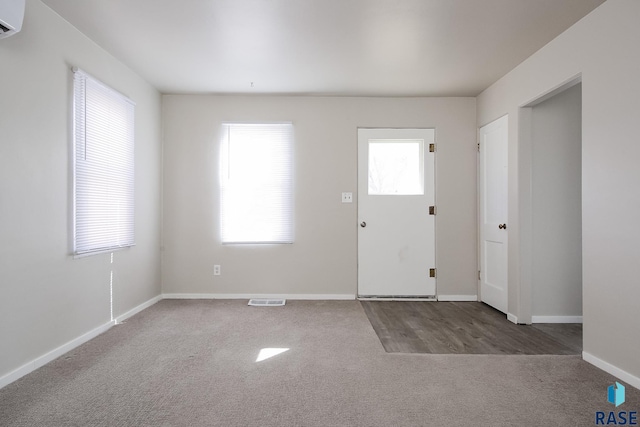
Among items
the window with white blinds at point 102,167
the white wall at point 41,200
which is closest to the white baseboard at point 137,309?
the white wall at point 41,200

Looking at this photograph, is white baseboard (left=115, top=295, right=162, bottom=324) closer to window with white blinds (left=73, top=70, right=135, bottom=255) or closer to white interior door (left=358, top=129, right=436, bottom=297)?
window with white blinds (left=73, top=70, right=135, bottom=255)

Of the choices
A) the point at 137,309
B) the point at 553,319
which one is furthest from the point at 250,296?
the point at 553,319

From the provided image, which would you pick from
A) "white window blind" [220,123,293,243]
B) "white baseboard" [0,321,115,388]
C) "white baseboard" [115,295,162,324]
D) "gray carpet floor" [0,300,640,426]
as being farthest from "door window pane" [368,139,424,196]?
"white baseboard" [0,321,115,388]

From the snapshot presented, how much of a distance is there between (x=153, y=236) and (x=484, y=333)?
141 inches

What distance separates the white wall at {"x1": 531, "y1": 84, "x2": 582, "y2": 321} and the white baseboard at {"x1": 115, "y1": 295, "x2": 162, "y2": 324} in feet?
13.0

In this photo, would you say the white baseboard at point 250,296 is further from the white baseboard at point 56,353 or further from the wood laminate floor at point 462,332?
the white baseboard at point 56,353

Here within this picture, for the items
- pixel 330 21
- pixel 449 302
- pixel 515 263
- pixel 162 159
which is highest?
pixel 330 21

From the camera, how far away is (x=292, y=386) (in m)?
2.20

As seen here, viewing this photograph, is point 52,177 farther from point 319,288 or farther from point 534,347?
point 534,347

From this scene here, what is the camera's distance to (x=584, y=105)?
2.65m

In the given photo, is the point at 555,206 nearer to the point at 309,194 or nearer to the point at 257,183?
the point at 309,194

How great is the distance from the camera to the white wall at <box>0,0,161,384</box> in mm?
2246

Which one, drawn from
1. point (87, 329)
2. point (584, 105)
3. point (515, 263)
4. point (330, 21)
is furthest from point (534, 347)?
point (87, 329)

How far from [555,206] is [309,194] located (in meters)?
2.58
